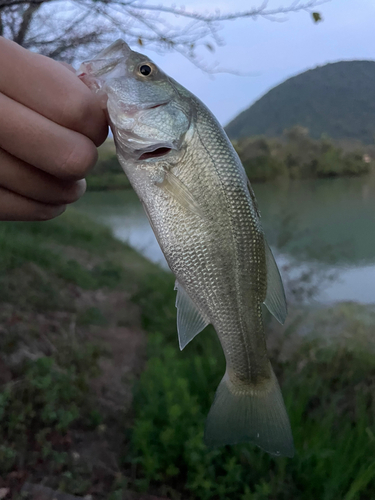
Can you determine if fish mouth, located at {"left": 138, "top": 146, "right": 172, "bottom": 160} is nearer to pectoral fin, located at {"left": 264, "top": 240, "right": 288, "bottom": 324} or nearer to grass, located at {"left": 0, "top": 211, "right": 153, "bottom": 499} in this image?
pectoral fin, located at {"left": 264, "top": 240, "right": 288, "bottom": 324}

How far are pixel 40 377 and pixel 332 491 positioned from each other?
2182 millimetres

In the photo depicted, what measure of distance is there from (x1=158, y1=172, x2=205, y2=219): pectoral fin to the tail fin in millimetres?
711

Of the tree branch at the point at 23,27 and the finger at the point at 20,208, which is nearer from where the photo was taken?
the finger at the point at 20,208

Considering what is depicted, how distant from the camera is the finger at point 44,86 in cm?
104

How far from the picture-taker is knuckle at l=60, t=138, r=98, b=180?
3.75 ft

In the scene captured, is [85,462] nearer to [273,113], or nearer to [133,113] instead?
[133,113]

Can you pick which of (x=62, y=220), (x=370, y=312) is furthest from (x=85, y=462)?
(x=62, y=220)

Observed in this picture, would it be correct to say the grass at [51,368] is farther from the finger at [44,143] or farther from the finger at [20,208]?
the finger at [44,143]

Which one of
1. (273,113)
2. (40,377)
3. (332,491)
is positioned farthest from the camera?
(273,113)

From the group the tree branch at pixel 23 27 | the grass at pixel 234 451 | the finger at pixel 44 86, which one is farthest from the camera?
the tree branch at pixel 23 27

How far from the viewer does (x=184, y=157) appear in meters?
1.21

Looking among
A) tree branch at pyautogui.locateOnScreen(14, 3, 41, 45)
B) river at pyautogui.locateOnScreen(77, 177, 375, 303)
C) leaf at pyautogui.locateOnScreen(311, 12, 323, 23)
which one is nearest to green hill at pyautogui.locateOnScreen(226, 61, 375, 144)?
river at pyautogui.locateOnScreen(77, 177, 375, 303)

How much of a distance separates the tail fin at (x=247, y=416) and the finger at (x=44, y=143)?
99 centimetres

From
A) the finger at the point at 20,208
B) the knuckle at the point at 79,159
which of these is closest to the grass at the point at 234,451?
the finger at the point at 20,208
